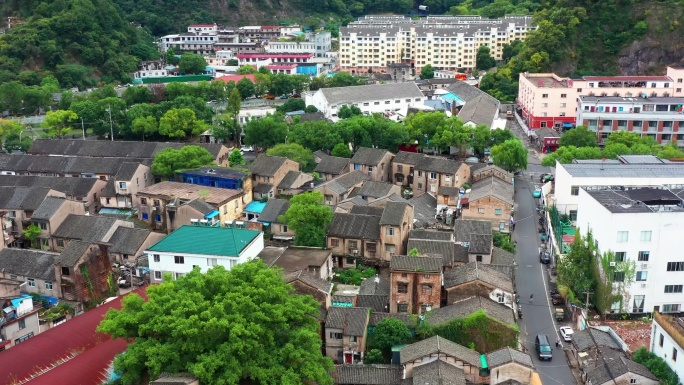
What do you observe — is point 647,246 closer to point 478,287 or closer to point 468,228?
point 478,287

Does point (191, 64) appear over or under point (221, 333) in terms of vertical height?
over

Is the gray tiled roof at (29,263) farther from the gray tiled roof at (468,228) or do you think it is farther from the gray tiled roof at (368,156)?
the gray tiled roof at (368,156)

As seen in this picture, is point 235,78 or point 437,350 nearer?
point 437,350

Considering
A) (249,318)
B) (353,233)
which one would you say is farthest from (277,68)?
(249,318)

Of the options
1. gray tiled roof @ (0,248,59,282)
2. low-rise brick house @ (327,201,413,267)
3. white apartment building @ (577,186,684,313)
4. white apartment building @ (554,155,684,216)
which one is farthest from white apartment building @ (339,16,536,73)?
gray tiled roof @ (0,248,59,282)

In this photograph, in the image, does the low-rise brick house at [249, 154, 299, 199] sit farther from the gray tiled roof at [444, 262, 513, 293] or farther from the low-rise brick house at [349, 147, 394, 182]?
the gray tiled roof at [444, 262, 513, 293]

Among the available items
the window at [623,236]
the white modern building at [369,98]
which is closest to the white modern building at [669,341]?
the window at [623,236]

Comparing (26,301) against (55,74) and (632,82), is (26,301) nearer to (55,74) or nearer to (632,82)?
(632,82)

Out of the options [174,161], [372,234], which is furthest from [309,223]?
[174,161]
